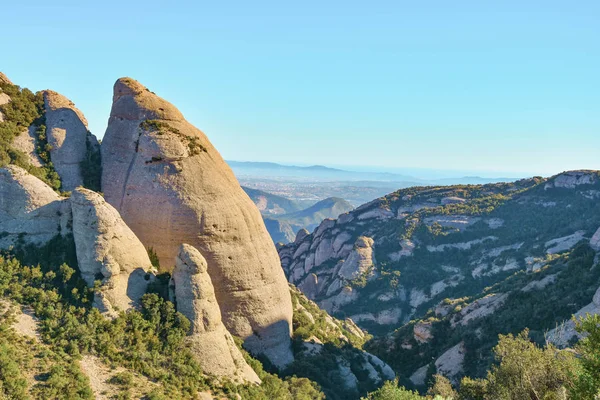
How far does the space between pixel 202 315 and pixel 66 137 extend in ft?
66.1

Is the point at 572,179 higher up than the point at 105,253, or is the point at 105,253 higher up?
the point at 572,179

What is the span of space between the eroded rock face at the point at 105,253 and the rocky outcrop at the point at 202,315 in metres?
2.81

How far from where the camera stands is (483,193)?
118 meters

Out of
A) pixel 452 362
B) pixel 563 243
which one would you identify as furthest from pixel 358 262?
pixel 452 362

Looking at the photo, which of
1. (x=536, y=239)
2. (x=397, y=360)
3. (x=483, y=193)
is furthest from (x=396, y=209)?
(x=397, y=360)

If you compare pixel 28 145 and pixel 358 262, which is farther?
pixel 358 262

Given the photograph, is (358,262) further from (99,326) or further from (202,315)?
(99,326)

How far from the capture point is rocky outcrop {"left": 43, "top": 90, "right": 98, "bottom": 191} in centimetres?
3444

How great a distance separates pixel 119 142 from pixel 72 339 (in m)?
17.7

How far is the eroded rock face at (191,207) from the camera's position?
32281 mm

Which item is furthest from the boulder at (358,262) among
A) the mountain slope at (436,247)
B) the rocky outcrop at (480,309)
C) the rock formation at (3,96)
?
the rock formation at (3,96)

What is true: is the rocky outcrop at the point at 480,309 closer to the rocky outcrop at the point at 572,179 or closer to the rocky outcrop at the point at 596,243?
the rocky outcrop at the point at 596,243

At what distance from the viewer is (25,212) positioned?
2722 centimetres

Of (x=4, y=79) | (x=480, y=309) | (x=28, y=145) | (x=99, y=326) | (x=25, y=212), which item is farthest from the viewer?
(x=480, y=309)
